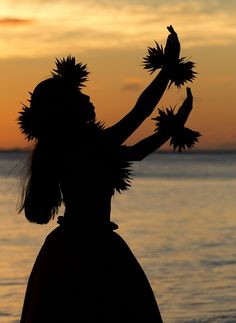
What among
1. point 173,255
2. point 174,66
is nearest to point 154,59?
point 174,66

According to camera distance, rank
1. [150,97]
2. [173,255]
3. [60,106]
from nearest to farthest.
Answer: [150,97]
[60,106]
[173,255]

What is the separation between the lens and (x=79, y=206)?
5.80 meters

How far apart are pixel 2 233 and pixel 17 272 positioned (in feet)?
24.7

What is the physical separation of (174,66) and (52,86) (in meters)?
0.64

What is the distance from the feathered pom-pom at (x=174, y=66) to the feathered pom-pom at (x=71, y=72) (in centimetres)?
39

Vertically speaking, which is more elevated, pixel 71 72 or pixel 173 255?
pixel 71 72

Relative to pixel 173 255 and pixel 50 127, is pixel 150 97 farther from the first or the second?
pixel 173 255

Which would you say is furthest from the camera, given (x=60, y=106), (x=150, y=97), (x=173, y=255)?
(x=173, y=255)

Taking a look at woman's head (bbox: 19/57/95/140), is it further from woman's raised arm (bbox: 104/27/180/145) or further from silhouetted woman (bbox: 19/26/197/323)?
woman's raised arm (bbox: 104/27/180/145)

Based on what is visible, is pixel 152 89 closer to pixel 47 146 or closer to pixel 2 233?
pixel 47 146

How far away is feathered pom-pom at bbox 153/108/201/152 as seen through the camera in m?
5.55

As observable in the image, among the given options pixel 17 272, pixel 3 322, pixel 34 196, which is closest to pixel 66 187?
pixel 34 196

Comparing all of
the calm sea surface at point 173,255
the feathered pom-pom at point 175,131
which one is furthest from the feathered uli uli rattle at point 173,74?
the calm sea surface at point 173,255

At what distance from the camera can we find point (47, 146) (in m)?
5.86
